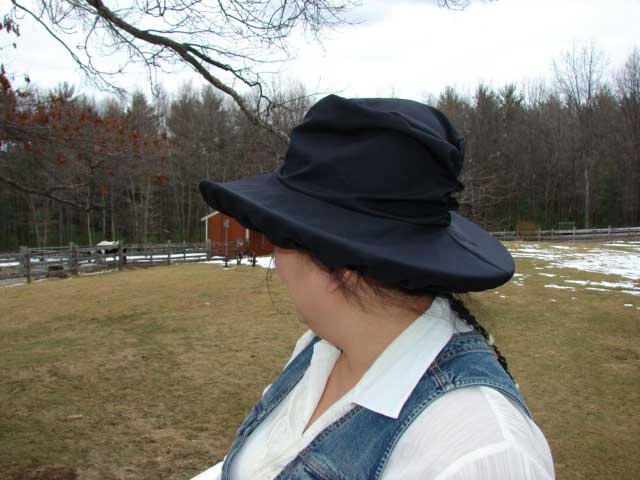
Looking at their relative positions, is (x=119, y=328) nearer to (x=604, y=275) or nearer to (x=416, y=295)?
(x=416, y=295)

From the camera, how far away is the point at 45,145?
462cm

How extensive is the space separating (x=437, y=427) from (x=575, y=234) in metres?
34.5

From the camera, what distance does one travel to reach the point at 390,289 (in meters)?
1.09

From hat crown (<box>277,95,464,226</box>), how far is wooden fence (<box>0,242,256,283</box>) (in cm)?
1525

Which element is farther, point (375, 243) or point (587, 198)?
point (587, 198)

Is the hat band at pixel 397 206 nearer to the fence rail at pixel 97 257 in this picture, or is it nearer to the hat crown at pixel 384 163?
the hat crown at pixel 384 163

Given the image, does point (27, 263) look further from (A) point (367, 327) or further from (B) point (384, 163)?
(B) point (384, 163)

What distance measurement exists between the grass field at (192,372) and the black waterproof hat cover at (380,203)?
45 centimetres

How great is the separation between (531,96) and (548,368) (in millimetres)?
46341

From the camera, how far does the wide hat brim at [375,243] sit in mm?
959

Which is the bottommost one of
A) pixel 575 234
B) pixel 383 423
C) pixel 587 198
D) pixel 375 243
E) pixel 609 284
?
pixel 609 284

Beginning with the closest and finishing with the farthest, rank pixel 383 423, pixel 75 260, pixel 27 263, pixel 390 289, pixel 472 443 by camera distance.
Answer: pixel 472 443
pixel 383 423
pixel 390 289
pixel 27 263
pixel 75 260

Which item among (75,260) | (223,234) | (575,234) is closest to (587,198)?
(575,234)

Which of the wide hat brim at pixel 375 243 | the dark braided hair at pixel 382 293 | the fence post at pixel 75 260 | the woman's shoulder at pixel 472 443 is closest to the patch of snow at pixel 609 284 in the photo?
A: the dark braided hair at pixel 382 293
